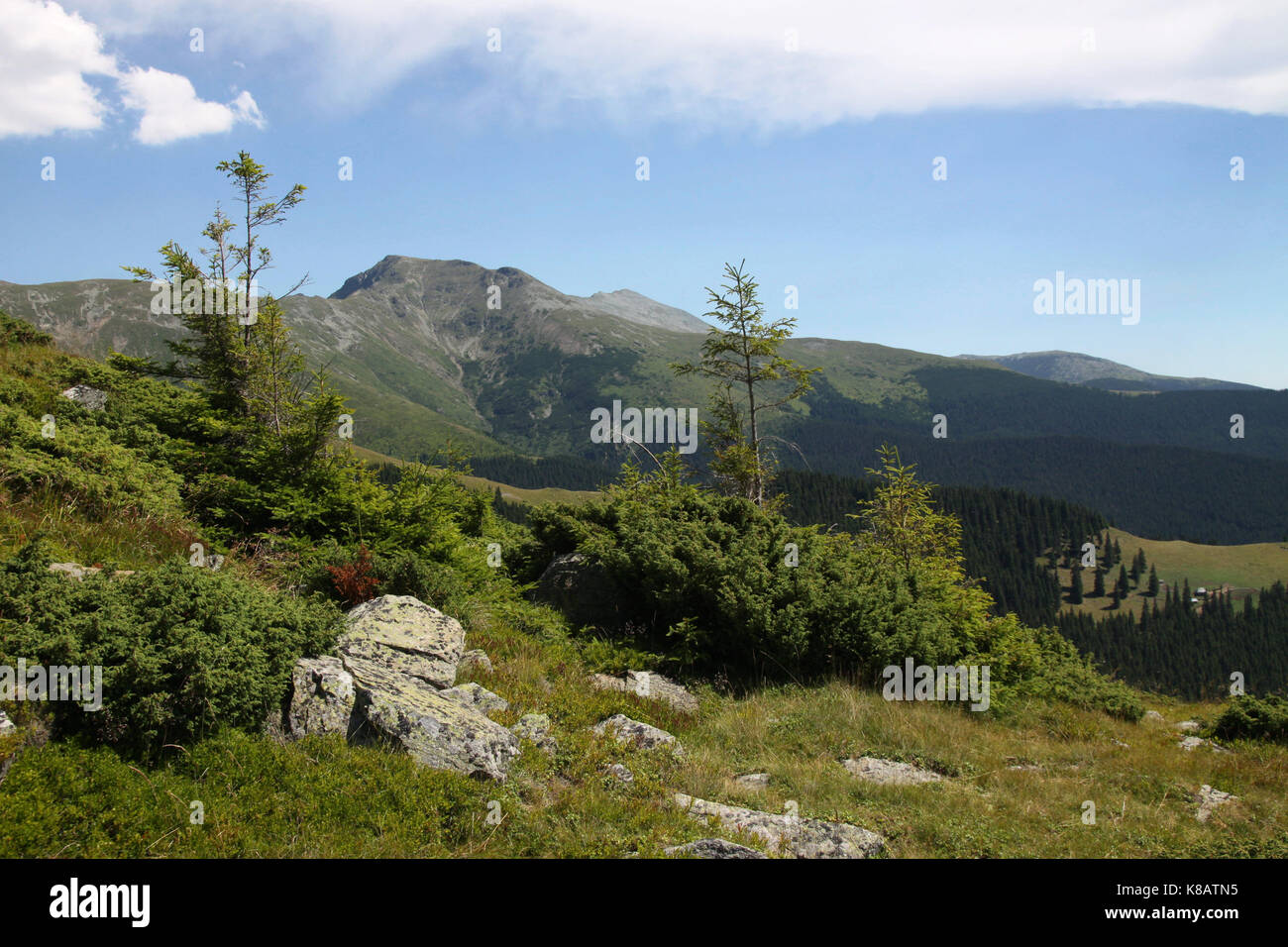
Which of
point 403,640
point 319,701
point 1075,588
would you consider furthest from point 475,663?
point 1075,588

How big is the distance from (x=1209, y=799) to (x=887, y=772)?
12.8 feet

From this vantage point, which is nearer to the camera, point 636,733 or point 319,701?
point 319,701

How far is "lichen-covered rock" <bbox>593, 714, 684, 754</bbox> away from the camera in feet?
28.7

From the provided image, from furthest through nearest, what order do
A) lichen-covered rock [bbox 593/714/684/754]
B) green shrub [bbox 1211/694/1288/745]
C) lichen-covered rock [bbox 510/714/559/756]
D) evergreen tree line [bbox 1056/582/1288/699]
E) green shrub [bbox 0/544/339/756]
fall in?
evergreen tree line [bbox 1056/582/1288/699], green shrub [bbox 1211/694/1288/745], lichen-covered rock [bbox 593/714/684/754], lichen-covered rock [bbox 510/714/559/756], green shrub [bbox 0/544/339/756]

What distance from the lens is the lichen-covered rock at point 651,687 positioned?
10781mm

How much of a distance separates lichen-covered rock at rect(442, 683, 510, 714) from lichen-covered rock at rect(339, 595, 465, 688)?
0.18 meters

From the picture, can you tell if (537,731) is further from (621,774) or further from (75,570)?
(75,570)

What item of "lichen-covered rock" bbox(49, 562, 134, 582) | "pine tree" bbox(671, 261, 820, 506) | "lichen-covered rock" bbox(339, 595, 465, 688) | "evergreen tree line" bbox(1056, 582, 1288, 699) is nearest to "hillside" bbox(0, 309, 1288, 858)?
"lichen-covered rock" bbox(339, 595, 465, 688)

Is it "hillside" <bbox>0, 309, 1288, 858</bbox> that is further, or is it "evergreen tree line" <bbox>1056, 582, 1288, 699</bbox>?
"evergreen tree line" <bbox>1056, 582, 1288, 699</bbox>

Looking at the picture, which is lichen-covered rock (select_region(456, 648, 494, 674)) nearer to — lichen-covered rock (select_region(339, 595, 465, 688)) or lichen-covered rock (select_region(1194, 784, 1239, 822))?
lichen-covered rock (select_region(339, 595, 465, 688))

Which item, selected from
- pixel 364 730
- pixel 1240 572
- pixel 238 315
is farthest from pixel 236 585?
pixel 1240 572

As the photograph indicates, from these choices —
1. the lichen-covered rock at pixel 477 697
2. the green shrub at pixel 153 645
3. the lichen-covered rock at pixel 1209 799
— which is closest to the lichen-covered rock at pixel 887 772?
the lichen-covered rock at pixel 1209 799

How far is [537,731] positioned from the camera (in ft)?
27.1
